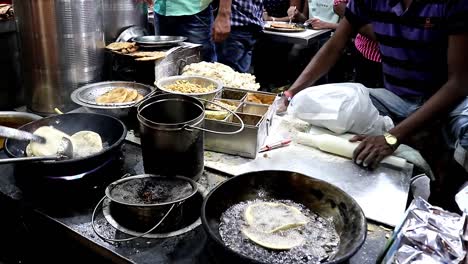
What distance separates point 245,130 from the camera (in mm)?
1701

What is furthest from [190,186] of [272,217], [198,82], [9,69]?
[9,69]

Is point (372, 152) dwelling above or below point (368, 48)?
below

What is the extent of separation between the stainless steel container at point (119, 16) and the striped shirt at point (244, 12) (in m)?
0.94

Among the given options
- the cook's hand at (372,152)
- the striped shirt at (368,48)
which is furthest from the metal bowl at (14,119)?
the striped shirt at (368,48)

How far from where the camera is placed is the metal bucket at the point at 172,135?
52.5 inches

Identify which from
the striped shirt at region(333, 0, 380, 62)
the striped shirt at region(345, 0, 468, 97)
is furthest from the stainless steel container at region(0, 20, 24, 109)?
the striped shirt at region(333, 0, 380, 62)

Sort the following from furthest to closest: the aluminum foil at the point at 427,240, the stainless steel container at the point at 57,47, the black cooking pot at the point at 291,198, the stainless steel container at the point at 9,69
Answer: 1. the stainless steel container at the point at 9,69
2. the stainless steel container at the point at 57,47
3. the black cooking pot at the point at 291,198
4. the aluminum foil at the point at 427,240

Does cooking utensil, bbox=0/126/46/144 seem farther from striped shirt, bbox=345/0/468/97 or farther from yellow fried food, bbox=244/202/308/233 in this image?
striped shirt, bbox=345/0/468/97

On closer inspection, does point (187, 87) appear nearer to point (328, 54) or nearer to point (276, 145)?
point (276, 145)

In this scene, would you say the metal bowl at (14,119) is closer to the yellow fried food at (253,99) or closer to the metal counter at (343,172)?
the metal counter at (343,172)

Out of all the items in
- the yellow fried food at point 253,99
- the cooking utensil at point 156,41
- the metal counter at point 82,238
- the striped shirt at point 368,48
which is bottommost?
the metal counter at point 82,238

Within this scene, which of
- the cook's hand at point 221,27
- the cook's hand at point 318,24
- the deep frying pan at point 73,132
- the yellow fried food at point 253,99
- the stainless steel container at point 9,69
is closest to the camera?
the deep frying pan at point 73,132

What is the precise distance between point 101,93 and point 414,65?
171 centimetres

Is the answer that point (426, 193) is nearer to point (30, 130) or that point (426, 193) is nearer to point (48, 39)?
point (30, 130)
